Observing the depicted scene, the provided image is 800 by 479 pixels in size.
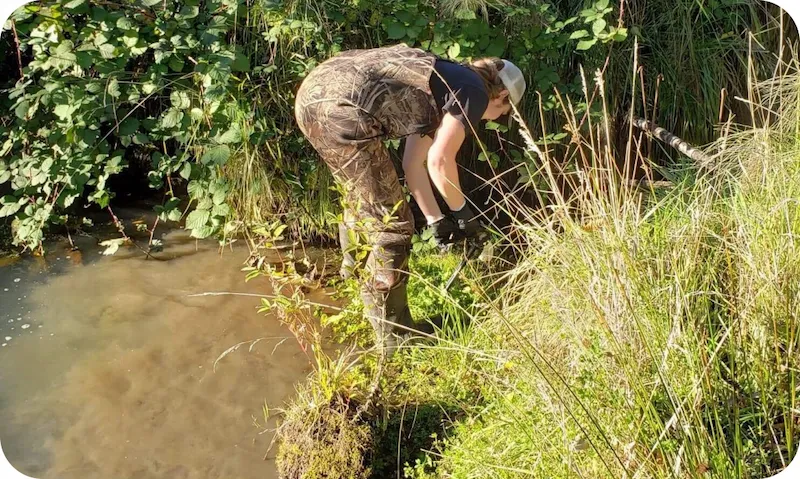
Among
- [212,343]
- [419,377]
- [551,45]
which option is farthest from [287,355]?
[551,45]

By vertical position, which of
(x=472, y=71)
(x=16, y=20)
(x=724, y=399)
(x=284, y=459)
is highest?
(x=472, y=71)

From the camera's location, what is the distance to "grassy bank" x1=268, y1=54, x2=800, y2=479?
6.37ft

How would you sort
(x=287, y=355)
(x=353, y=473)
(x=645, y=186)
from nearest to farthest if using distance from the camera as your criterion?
(x=353, y=473) → (x=287, y=355) → (x=645, y=186)

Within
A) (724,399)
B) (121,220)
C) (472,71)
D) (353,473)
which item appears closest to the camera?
(724,399)

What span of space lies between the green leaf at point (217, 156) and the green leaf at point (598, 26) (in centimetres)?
197

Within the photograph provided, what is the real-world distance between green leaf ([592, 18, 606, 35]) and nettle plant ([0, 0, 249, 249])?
1.75 metres

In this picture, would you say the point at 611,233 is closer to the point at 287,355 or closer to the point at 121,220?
the point at 287,355

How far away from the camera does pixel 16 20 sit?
11.9ft

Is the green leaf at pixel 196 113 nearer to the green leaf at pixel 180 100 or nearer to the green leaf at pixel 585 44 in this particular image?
the green leaf at pixel 180 100

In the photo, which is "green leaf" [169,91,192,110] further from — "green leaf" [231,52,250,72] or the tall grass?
the tall grass

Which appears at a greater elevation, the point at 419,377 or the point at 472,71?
the point at 472,71

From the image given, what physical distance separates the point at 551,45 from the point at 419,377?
1.90 meters

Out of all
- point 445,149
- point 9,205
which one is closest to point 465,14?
point 445,149

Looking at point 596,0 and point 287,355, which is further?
point 596,0
